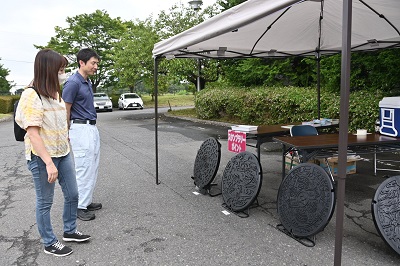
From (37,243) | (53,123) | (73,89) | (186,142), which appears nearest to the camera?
(53,123)

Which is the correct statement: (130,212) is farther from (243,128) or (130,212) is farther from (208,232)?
(243,128)

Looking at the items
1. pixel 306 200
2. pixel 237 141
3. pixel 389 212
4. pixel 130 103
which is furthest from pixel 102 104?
pixel 389 212

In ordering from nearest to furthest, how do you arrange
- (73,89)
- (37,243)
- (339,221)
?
(339,221) → (37,243) → (73,89)

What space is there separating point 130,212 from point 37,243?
1081 millimetres

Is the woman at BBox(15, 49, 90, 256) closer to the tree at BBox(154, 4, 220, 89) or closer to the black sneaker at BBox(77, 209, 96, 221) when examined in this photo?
the black sneaker at BBox(77, 209, 96, 221)

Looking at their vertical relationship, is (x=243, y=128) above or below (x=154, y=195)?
above

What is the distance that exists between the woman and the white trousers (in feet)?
1.99

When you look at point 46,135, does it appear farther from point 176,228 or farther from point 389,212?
point 389,212

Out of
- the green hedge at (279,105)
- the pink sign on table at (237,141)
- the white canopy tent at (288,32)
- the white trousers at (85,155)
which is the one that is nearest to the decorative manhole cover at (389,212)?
the white canopy tent at (288,32)

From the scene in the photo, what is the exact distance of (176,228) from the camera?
3422 mm

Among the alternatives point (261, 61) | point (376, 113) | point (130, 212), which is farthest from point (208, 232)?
point (261, 61)

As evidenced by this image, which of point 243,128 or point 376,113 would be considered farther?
point 376,113

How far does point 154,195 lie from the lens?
177 inches

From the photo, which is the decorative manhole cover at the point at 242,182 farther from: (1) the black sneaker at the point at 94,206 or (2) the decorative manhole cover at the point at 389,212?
(1) the black sneaker at the point at 94,206
